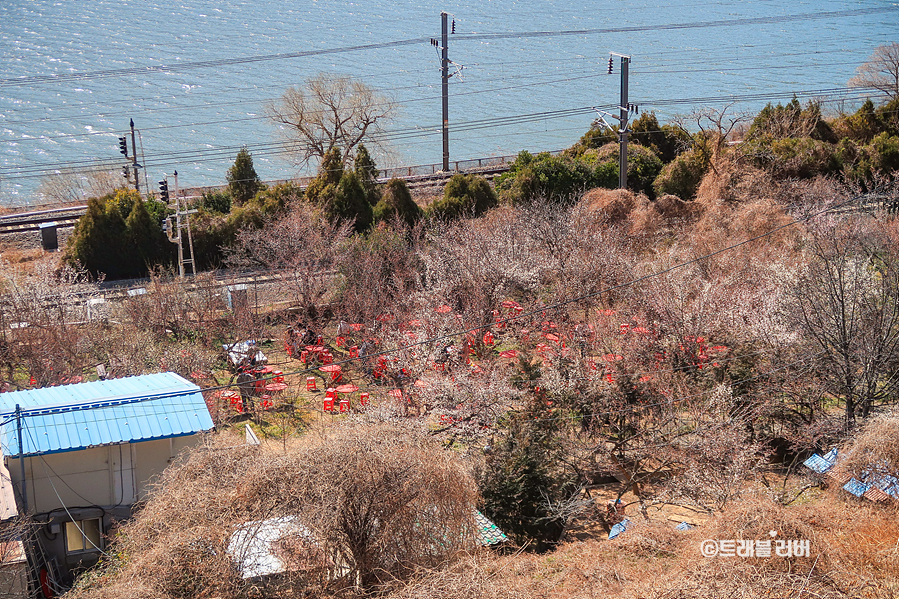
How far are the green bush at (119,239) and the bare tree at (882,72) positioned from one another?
4045cm

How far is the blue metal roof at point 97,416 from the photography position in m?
11.4

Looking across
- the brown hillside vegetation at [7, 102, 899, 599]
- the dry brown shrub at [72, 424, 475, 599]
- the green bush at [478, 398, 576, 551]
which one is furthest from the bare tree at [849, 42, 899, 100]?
the dry brown shrub at [72, 424, 475, 599]

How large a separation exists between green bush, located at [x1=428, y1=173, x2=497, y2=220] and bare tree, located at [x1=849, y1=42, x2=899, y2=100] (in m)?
29.3

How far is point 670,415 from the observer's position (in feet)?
47.2

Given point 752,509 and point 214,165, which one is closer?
point 752,509

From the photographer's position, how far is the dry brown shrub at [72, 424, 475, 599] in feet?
27.1

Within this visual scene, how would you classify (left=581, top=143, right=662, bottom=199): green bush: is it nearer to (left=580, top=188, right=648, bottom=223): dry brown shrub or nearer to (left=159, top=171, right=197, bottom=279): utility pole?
(left=580, top=188, right=648, bottom=223): dry brown shrub

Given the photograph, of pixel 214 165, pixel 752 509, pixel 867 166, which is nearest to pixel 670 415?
pixel 752 509

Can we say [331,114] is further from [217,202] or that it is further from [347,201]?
[347,201]

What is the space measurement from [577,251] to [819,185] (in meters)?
11.9

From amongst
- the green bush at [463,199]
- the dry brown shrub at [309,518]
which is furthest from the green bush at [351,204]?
the dry brown shrub at [309,518]

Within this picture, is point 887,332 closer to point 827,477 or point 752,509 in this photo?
point 827,477

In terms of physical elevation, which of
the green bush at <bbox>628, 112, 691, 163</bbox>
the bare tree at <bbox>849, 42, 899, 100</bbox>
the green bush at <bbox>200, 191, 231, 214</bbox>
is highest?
the bare tree at <bbox>849, 42, 899, 100</bbox>

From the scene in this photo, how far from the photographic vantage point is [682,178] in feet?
100
